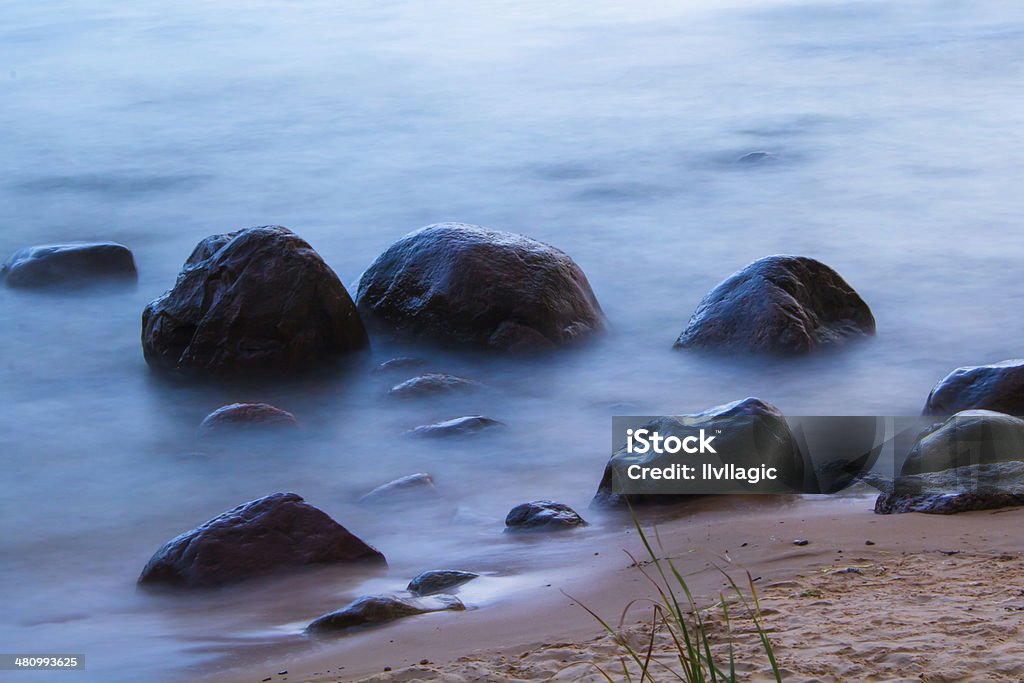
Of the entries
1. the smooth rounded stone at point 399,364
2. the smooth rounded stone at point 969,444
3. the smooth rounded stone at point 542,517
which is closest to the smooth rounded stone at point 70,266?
the smooth rounded stone at point 399,364

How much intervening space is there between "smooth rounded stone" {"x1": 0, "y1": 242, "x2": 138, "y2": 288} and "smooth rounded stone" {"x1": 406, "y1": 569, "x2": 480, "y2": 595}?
5839mm

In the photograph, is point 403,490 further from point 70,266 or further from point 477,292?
point 70,266

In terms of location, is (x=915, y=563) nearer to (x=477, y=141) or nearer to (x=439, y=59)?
(x=477, y=141)

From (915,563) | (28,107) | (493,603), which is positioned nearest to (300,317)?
(493,603)

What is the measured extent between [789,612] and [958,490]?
4.66 feet

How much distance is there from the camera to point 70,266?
976 centimetres

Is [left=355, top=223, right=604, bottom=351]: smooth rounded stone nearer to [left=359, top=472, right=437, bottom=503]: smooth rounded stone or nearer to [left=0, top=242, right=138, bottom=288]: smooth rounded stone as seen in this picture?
[left=359, top=472, right=437, bottom=503]: smooth rounded stone

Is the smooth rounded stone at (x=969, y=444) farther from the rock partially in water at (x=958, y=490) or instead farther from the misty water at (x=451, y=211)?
the misty water at (x=451, y=211)

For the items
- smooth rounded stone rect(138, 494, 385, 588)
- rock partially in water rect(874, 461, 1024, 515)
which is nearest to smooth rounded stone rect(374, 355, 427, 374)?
smooth rounded stone rect(138, 494, 385, 588)

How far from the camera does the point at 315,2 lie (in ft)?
81.6

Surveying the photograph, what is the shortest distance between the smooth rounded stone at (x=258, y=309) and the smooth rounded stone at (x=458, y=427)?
1.17 m

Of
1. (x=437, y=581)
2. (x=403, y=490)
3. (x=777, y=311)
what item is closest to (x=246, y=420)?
(x=403, y=490)

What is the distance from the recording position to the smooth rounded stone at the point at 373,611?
4305mm

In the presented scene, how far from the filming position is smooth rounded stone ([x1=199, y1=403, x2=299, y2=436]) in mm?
6832
